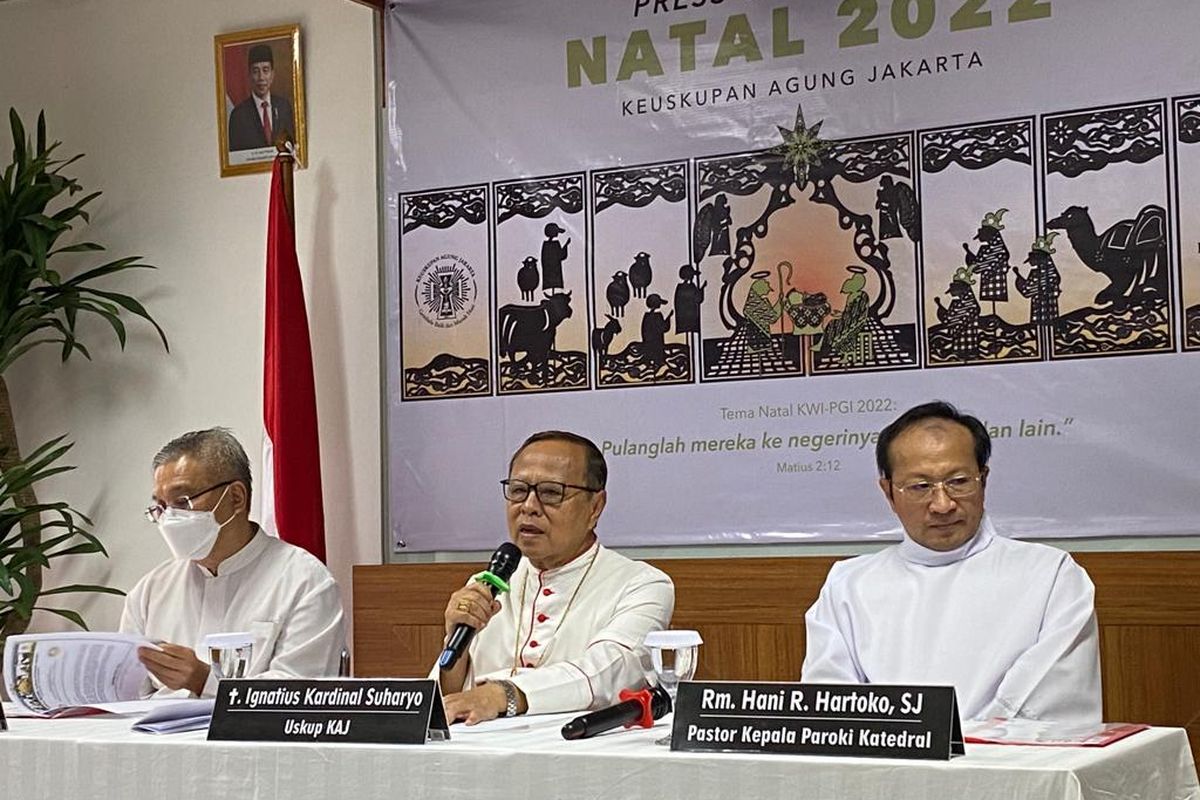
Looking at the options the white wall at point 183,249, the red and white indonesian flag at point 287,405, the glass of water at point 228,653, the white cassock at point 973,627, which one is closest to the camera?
the glass of water at point 228,653

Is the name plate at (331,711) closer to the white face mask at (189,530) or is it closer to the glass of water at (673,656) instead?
the glass of water at (673,656)

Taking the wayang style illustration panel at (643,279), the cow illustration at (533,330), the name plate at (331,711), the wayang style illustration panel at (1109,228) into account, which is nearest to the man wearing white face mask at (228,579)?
the cow illustration at (533,330)

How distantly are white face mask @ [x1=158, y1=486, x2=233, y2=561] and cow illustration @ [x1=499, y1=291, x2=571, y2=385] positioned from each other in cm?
131

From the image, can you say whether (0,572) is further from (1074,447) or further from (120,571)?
(1074,447)

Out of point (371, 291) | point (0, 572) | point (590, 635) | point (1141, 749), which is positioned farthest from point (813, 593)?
point (0, 572)

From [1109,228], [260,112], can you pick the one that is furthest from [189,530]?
[1109,228]

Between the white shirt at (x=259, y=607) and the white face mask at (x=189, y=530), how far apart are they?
4.2 inches

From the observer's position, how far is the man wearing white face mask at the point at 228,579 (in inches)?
172

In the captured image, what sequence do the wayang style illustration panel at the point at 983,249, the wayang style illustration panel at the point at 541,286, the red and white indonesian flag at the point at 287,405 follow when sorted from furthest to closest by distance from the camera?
the red and white indonesian flag at the point at 287,405 → the wayang style illustration panel at the point at 541,286 → the wayang style illustration panel at the point at 983,249

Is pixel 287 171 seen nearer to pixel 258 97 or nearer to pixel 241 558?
pixel 258 97

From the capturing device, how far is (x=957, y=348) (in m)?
4.79

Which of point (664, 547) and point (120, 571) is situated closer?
point (664, 547)

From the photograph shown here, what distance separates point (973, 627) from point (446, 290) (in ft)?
7.64

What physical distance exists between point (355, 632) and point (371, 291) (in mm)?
1135
